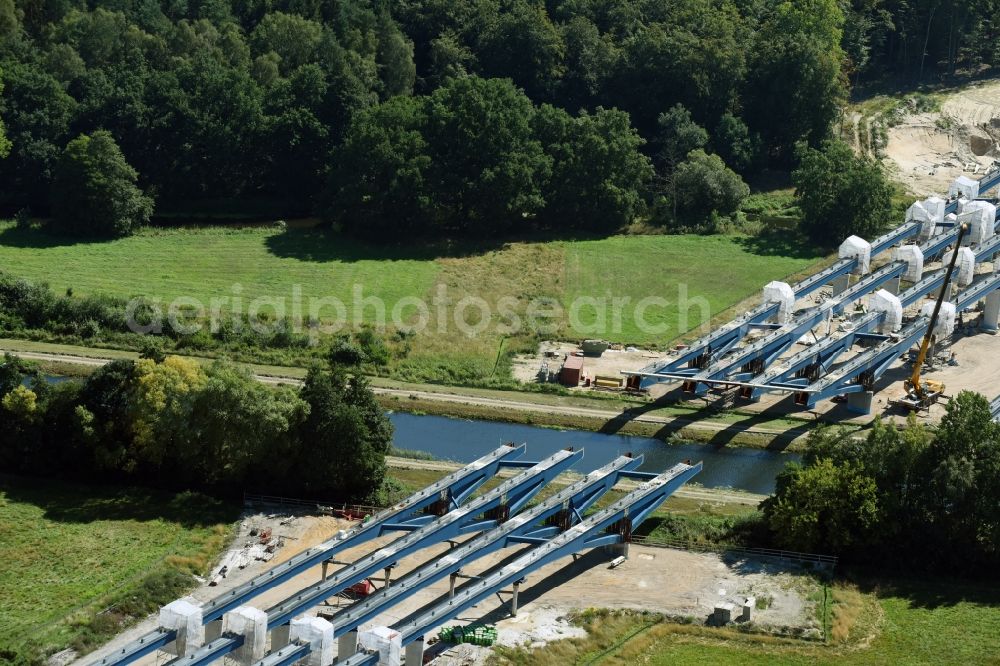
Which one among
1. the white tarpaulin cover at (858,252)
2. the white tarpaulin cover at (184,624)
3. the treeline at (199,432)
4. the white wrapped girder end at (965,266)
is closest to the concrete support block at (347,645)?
the white tarpaulin cover at (184,624)

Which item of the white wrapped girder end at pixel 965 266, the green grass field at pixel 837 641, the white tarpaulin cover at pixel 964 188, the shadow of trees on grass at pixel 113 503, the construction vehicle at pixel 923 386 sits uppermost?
the white tarpaulin cover at pixel 964 188

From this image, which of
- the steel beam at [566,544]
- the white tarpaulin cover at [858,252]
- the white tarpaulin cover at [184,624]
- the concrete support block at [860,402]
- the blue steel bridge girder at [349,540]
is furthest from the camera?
the white tarpaulin cover at [858,252]

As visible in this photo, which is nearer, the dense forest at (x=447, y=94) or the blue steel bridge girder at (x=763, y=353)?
the blue steel bridge girder at (x=763, y=353)

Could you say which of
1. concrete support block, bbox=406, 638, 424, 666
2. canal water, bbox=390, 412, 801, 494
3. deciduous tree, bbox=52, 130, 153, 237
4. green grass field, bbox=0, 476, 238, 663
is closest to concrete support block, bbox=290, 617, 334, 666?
concrete support block, bbox=406, 638, 424, 666

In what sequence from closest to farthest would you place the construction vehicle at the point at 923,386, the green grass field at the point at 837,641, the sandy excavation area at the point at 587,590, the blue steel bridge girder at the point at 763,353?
the green grass field at the point at 837,641 → the sandy excavation area at the point at 587,590 → the construction vehicle at the point at 923,386 → the blue steel bridge girder at the point at 763,353

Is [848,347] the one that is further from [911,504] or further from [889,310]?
[911,504]

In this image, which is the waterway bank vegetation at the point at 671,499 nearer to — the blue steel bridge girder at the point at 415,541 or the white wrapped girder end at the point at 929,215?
the blue steel bridge girder at the point at 415,541

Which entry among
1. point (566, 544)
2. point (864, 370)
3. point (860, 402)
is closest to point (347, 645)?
point (566, 544)
